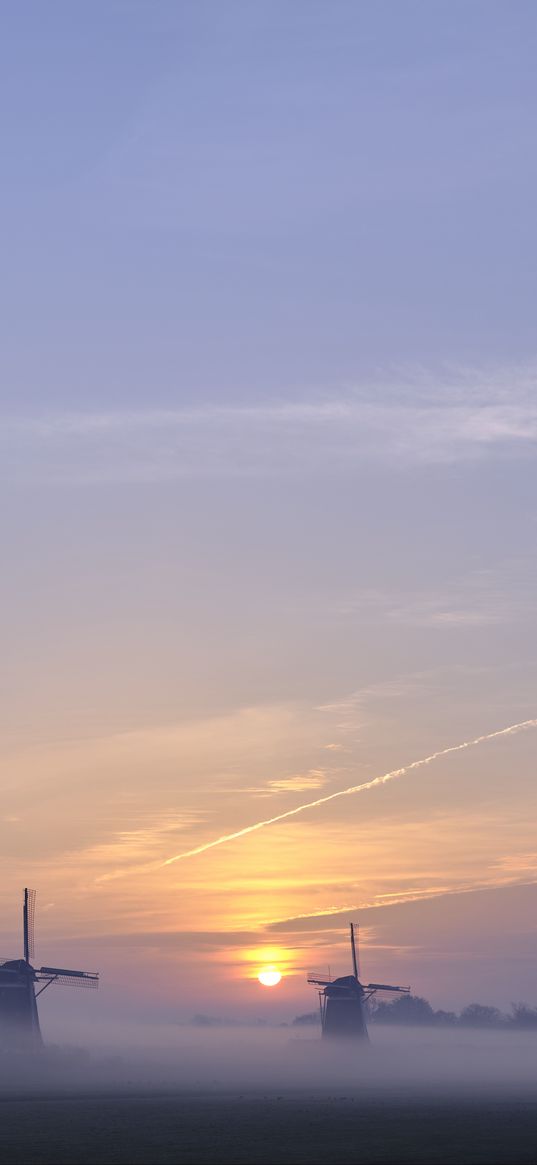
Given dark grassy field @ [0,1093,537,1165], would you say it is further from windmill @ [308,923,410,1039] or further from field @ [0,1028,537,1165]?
windmill @ [308,923,410,1039]

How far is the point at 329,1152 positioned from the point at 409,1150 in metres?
3.65

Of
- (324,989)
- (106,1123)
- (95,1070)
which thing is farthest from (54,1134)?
(324,989)

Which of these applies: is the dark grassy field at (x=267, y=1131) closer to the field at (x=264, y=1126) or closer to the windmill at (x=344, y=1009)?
the field at (x=264, y=1126)

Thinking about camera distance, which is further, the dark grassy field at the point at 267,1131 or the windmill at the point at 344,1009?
the windmill at the point at 344,1009

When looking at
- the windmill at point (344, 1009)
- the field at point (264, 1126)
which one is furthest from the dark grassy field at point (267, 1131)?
the windmill at point (344, 1009)

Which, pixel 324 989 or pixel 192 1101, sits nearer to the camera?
pixel 192 1101

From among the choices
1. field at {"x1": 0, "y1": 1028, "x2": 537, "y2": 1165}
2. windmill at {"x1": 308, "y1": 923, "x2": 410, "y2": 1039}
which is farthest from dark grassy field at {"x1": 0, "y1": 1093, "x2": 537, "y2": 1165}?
windmill at {"x1": 308, "y1": 923, "x2": 410, "y2": 1039}

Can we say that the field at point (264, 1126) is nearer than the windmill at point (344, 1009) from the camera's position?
Yes

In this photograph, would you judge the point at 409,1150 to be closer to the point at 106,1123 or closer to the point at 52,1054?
the point at 106,1123

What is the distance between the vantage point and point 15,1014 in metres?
156

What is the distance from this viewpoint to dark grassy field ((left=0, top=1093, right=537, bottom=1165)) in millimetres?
50375

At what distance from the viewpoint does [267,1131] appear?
213 ft

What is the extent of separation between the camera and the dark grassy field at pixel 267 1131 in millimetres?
50375

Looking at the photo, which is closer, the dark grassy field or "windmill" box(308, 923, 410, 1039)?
the dark grassy field
